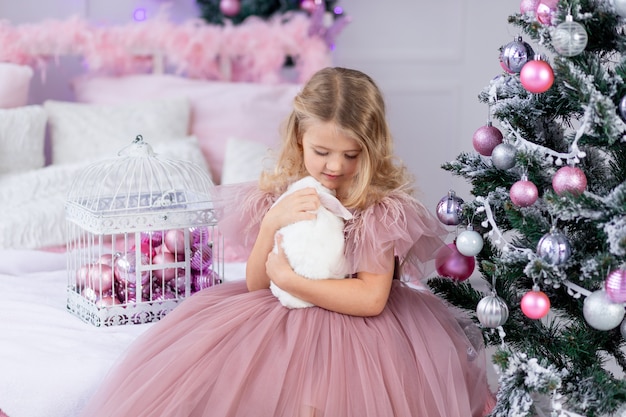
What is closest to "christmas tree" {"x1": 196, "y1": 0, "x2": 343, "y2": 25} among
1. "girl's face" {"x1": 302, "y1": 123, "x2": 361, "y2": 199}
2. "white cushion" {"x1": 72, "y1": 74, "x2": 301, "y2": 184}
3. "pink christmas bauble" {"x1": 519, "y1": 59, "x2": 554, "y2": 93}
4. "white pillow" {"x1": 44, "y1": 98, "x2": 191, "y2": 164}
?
"white cushion" {"x1": 72, "y1": 74, "x2": 301, "y2": 184}

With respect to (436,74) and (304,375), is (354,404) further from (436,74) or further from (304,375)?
(436,74)

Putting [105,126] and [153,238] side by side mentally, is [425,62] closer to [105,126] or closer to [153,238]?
[105,126]

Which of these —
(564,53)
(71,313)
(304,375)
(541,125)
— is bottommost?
(71,313)

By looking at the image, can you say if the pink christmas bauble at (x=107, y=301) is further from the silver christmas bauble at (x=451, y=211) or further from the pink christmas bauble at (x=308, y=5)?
the pink christmas bauble at (x=308, y=5)

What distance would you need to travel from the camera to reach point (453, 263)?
1.65 m

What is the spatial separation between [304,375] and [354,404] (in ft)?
0.32

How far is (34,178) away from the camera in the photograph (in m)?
2.65

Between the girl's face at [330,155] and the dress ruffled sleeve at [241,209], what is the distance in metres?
0.18

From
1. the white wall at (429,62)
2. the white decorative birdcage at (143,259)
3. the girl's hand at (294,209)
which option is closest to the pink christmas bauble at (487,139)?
the girl's hand at (294,209)

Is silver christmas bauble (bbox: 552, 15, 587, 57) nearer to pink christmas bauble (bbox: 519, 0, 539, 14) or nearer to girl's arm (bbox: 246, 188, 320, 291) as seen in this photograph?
pink christmas bauble (bbox: 519, 0, 539, 14)

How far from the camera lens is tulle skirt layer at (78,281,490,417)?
4.46 ft

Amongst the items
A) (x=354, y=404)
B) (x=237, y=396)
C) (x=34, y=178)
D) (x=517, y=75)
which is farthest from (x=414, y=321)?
(x=34, y=178)

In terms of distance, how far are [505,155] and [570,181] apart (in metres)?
0.18

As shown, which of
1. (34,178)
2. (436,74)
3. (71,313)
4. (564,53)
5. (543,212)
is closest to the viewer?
(564,53)
